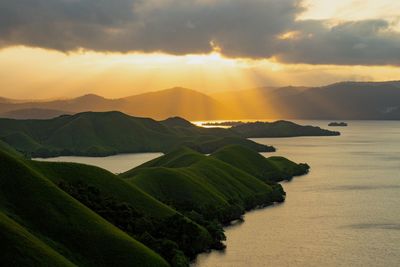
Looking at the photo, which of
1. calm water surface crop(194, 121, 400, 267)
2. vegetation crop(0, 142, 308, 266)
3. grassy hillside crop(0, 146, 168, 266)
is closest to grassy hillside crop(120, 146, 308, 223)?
vegetation crop(0, 142, 308, 266)

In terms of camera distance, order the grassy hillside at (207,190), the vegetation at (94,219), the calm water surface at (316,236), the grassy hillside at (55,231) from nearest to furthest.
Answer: the grassy hillside at (55,231) < the vegetation at (94,219) < the calm water surface at (316,236) < the grassy hillside at (207,190)

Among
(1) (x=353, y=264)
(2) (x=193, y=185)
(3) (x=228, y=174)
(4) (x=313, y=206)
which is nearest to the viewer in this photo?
(1) (x=353, y=264)

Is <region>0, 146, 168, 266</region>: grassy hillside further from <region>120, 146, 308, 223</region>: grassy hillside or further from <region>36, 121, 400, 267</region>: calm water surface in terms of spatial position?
<region>120, 146, 308, 223</region>: grassy hillside

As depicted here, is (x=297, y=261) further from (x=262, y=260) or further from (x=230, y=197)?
(x=230, y=197)

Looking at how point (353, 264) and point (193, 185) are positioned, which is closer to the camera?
point (353, 264)

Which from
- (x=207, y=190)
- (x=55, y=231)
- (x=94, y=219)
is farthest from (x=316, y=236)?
(x=55, y=231)

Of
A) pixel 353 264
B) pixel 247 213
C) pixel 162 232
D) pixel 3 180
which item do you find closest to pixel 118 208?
pixel 162 232

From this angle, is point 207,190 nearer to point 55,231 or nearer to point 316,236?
point 316,236

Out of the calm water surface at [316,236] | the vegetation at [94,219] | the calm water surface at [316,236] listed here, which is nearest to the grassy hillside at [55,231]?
the vegetation at [94,219]

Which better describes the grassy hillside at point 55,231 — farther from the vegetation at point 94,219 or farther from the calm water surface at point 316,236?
the calm water surface at point 316,236
